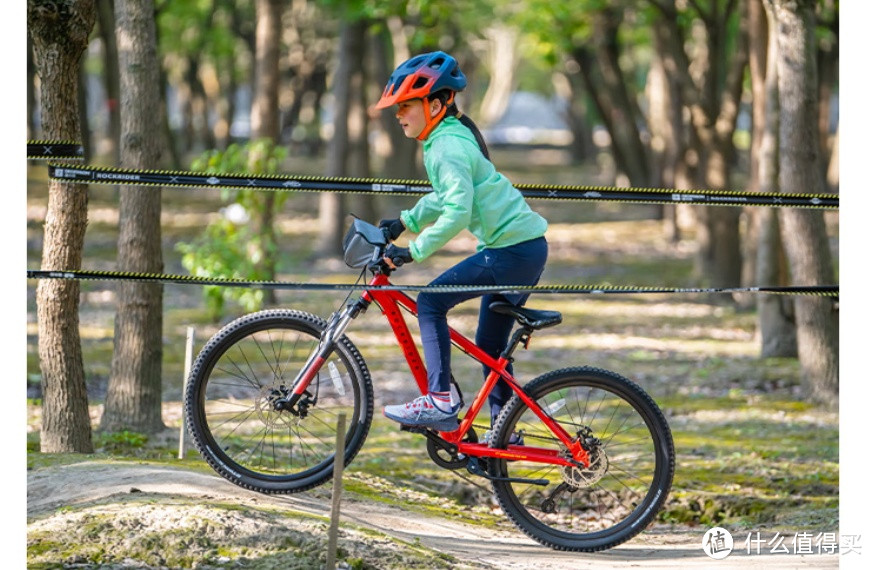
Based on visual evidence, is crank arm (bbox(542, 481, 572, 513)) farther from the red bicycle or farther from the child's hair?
the child's hair

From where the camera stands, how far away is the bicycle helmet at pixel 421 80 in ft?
18.3

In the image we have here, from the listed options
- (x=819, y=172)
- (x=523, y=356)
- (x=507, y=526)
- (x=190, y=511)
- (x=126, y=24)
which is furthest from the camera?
(x=523, y=356)

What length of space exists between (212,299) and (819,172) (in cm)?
714

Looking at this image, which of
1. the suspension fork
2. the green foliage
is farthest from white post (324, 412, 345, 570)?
the green foliage

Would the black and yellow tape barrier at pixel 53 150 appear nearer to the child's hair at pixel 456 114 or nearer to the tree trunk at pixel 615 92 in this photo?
the child's hair at pixel 456 114

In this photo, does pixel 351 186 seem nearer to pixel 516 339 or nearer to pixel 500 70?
pixel 516 339

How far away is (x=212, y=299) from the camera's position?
47.8ft

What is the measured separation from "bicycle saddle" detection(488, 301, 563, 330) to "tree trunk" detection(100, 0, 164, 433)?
10.7 feet

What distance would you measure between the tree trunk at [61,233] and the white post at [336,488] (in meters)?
2.93

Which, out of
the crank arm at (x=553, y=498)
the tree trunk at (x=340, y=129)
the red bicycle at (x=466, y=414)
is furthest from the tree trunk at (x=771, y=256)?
the tree trunk at (x=340, y=129)

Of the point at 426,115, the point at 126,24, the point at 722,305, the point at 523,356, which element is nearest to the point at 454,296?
the point at 426,115

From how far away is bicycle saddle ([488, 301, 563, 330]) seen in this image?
588 cm
